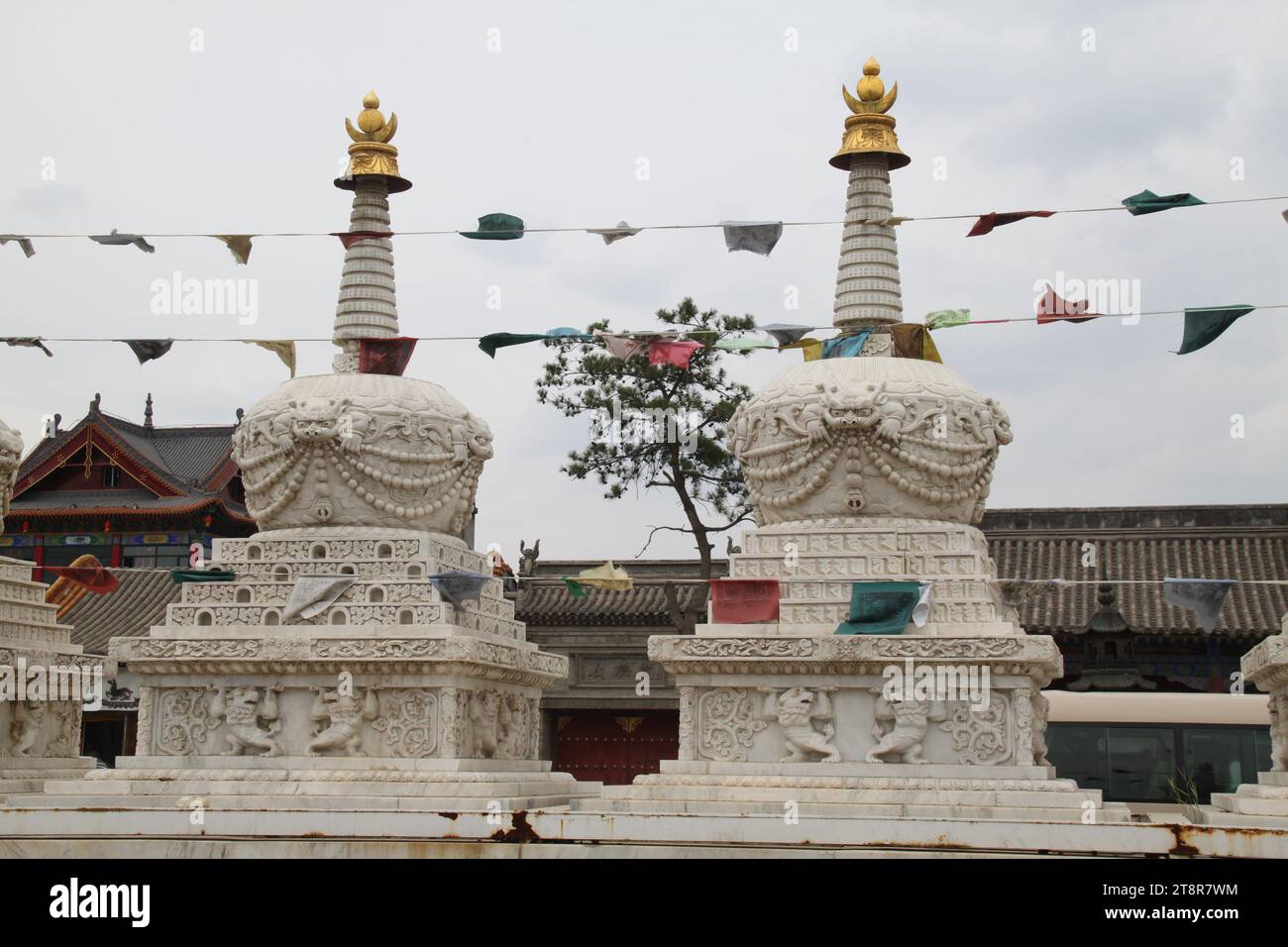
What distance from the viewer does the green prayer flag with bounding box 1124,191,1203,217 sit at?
1717 cm

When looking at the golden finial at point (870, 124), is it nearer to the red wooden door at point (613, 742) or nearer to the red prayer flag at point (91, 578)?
the red prayer flag at point (91, 578)

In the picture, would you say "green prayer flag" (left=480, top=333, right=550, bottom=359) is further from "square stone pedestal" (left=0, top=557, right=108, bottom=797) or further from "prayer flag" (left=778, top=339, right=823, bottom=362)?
"square stone pedestal" (left=0, top=557, right=108, bottom=797)

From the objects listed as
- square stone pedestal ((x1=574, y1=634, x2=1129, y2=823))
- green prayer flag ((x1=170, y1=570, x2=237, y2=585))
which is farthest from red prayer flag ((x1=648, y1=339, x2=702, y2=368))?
green prayer flag ((x1=170, y1=570, x2=237, y2=585))

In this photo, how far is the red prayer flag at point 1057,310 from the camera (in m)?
18.0

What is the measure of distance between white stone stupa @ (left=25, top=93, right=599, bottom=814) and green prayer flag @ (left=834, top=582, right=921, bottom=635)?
433cm

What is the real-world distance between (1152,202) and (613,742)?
20779 millimetres

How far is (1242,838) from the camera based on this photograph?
612 inches

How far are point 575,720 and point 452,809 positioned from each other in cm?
1738

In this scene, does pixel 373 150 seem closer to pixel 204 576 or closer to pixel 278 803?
pixel 204 576

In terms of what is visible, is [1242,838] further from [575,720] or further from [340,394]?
[575,720]

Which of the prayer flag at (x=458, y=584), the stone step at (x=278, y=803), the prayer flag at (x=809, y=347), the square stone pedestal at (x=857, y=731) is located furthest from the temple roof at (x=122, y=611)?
the square stone pedestal at (x=857, y=731)

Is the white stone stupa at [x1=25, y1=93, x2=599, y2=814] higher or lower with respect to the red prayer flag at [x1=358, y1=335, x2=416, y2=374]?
lower

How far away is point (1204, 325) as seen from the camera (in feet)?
57.6
